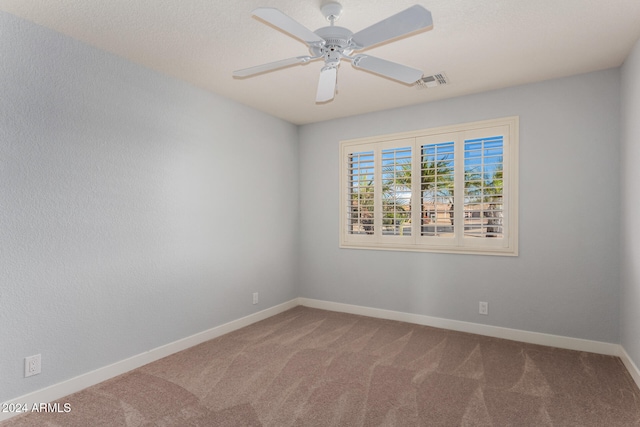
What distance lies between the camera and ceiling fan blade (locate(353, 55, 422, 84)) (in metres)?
2.04

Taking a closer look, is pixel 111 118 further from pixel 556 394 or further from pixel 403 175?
pixel 556 394

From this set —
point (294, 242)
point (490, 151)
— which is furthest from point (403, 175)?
point (294, 242)

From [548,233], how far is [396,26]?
8.33ft

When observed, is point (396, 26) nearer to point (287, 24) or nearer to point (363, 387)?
point (287, 24)

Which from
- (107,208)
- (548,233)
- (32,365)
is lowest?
(32,365)

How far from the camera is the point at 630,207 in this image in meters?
2.67

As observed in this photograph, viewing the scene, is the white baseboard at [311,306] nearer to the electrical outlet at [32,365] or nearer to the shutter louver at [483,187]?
the electrical outlet at [32,365]

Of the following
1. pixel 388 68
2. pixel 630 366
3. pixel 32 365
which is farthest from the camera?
pixel 630 366

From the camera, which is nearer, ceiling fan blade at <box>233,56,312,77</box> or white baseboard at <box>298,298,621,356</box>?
ceiling fan blade at <box>233,56,312,77</box>

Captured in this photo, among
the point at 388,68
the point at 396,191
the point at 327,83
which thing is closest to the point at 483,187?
the point at 396,191

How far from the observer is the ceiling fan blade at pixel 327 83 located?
215 centimetres

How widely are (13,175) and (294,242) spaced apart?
3021mm

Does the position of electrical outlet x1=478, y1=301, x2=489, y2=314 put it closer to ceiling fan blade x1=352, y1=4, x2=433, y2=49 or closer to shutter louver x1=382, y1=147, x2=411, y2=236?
shutter louver x1=382, y1=147, x2=411, y2=236

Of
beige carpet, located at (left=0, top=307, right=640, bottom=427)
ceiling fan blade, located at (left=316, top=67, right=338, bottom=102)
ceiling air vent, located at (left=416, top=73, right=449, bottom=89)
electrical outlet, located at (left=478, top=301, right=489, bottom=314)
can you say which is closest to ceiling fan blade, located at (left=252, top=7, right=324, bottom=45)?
ceiling fan blade, located at (left=316, top=67, right=338, bottom=102)
